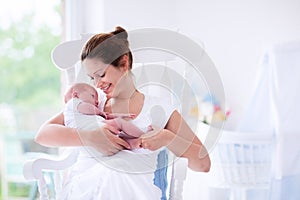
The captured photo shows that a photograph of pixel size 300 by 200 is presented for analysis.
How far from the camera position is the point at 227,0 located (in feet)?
8.72

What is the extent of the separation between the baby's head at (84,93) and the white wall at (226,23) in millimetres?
755

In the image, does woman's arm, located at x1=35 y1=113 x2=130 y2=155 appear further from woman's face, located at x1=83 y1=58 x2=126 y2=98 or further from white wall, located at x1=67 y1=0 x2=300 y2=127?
white wall, located at x1=67 y1=0 x2=300 y2=127

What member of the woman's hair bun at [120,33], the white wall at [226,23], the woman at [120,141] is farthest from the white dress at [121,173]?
the white wall at [226,23]

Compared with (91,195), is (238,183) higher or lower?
lower

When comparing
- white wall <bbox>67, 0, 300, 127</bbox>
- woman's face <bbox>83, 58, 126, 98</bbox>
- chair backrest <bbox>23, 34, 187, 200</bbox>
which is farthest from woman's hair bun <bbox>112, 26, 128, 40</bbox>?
white wall <bbox>67, 0, 300, 127</bbox>

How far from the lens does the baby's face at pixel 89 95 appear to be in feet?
5.34

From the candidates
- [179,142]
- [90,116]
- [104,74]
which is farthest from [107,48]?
[179,142]

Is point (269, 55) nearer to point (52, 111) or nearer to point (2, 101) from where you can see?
point (52, 111)

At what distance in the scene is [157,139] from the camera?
4.99ft

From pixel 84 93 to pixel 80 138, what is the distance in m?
0.15

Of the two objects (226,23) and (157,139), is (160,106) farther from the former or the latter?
(226,23)

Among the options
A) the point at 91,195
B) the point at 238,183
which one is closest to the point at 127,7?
the point at 238,183

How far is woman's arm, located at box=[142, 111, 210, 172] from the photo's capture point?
152 centimetres

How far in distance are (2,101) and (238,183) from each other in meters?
A: 1.24
